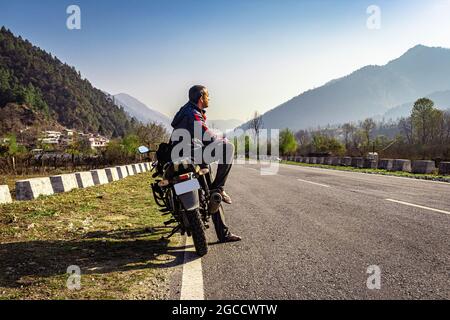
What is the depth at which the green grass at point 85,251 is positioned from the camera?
321cm

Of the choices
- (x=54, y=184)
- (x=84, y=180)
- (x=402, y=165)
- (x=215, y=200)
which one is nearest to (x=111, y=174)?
(x=84, y=180)

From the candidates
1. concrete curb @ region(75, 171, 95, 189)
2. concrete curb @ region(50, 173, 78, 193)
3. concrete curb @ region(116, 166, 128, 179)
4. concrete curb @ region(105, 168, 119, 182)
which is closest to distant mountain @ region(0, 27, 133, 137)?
concrete curb @ region(116, 166, 128, 179)

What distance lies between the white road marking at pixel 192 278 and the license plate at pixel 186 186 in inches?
31.7

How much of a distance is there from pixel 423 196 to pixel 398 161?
1513cm

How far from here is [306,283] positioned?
3.20 metres

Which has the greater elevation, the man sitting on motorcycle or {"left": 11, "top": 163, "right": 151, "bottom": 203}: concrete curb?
the man sitting on motorcycle

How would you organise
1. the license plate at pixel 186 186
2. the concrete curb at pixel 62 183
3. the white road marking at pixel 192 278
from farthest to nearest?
the concrete curb at pixel 62 183 → the license plate at pixel 186 186 → the white road marking at pixel 192 278

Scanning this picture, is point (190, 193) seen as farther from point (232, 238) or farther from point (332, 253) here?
point (332, 253)

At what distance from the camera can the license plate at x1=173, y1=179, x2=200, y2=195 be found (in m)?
4.25

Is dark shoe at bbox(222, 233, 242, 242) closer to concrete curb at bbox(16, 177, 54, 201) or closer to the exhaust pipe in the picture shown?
the exhaust pipe

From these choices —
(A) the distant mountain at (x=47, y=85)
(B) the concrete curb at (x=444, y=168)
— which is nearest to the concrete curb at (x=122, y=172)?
(B) the concrete curb at (x=444, y=168)

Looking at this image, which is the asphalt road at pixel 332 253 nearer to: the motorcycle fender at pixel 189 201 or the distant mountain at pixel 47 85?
the motorcycle fender at pixel 189 201

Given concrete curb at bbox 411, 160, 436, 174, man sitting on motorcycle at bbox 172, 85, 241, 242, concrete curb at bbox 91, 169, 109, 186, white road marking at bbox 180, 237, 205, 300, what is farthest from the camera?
concrete curb at bbox 411, 160, 436, 174

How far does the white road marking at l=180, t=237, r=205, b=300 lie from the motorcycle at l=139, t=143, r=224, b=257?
0.60ft
